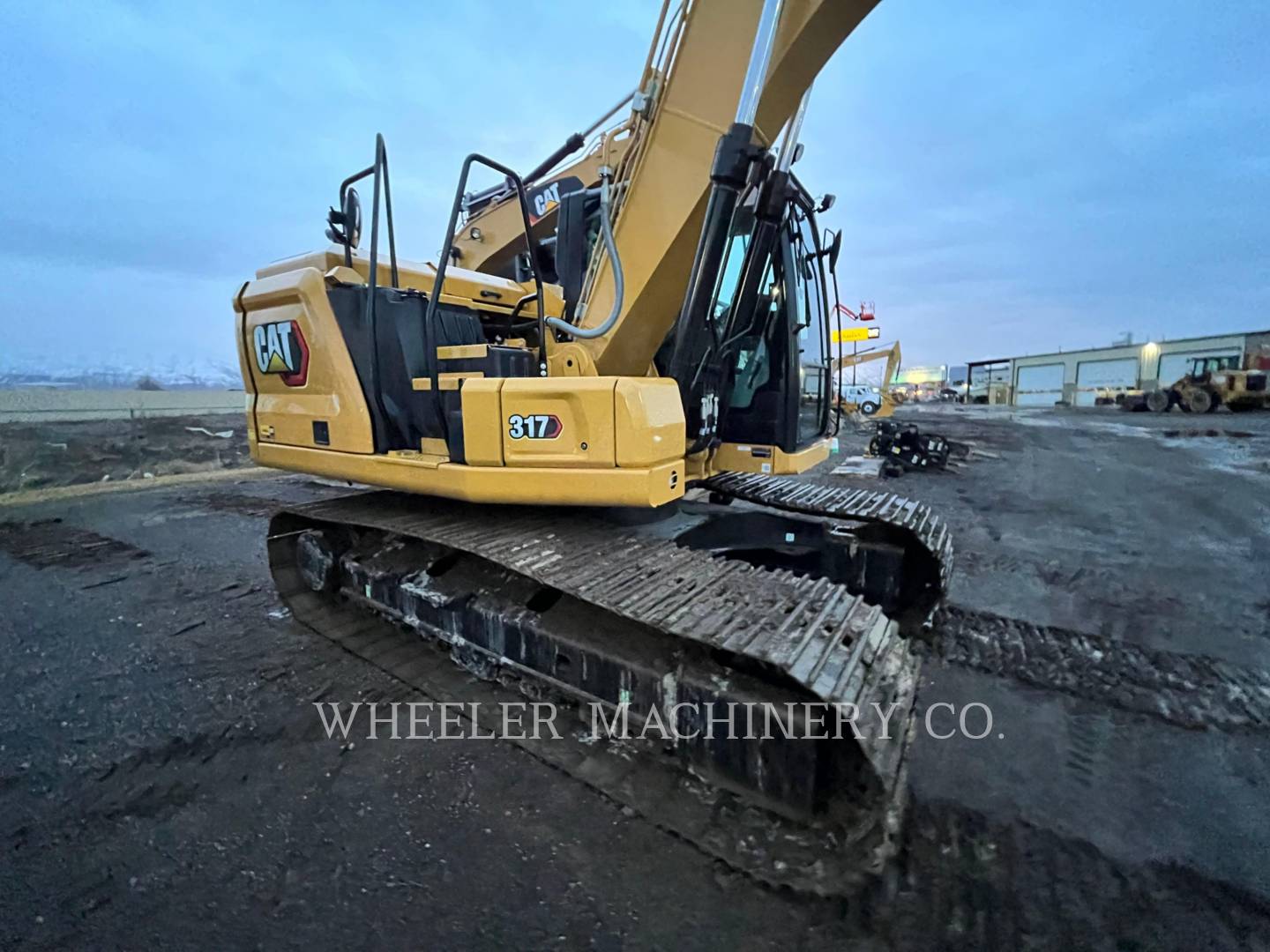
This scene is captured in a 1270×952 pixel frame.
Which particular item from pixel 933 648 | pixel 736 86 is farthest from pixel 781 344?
pixel 933 648

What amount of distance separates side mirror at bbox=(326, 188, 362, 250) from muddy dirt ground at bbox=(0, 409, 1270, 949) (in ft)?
7.01

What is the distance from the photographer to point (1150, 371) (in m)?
41.0

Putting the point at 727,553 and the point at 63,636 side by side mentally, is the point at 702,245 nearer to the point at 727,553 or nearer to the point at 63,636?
the point at 727,553

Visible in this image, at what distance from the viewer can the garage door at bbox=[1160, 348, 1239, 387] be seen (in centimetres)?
3756

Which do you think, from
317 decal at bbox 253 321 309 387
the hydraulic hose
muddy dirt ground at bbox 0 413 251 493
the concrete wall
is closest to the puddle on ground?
the hydraulic hose

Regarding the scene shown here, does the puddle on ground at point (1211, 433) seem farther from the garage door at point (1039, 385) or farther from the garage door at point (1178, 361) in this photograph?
the garage door at point (1039, 385)

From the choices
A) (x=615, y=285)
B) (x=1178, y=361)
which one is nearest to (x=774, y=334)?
(x=615, y=285)

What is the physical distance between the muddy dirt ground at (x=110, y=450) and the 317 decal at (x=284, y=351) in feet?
15.8

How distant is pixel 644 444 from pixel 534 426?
49 cm

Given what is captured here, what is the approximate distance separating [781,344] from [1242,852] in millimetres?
2532

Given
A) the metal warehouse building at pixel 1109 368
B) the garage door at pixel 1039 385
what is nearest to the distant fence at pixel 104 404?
the metal warehouse building at pixel 1109 368

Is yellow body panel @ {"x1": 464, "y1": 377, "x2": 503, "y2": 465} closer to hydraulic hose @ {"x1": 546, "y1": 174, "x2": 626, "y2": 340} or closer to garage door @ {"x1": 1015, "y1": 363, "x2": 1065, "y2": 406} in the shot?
hydraulic hose @ {"x1": 546, "y1": 174, "x2": 626, "y2": 340}

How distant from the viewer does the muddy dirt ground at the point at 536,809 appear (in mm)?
1572

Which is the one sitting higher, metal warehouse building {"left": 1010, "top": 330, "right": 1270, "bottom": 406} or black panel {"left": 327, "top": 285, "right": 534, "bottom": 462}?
metal warehouse building {"left": 1010, "top": 330, "right": 1270, "bottom": 406}
